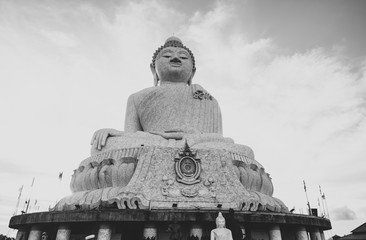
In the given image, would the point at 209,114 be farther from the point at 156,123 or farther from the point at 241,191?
the point at 241,191

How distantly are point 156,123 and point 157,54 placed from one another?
12.5 feet

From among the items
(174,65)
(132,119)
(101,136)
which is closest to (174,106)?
(132,119)

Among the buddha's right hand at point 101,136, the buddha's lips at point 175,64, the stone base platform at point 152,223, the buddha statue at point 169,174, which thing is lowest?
the stone base platform at point 152,223

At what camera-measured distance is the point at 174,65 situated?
42.2ft

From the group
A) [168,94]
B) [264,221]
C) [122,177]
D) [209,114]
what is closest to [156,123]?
[168,94]

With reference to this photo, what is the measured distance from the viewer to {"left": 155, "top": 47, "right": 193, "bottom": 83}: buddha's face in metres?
12.9

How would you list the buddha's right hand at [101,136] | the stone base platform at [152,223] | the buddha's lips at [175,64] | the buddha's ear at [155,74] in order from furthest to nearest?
1. the buddha's ear at [155,74]
2. the buddha's lips at [175,64]
3. the buddha's right hand at [101,136]
4. the stone base platform at [152,223]

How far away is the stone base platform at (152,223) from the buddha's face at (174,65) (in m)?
7.59

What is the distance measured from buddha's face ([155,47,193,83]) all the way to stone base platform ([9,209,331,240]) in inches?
299

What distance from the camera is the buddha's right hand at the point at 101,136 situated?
9.38 m

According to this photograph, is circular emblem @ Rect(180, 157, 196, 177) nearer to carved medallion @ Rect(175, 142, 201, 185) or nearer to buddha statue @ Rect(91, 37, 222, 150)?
carved medallion @ Rect(175, 142, 201, 185)

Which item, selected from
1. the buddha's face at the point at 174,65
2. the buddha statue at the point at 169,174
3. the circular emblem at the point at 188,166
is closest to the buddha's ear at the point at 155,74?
the buddha's face at the point at 174,65

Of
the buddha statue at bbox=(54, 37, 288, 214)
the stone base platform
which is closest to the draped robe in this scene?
the buddha statue at bbox=(54, 37, 288, 214)

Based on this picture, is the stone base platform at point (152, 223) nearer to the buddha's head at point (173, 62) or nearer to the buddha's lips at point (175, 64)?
the buddha's head at point (173, 62)
